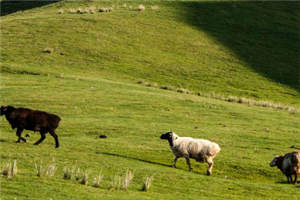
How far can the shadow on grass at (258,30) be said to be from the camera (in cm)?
6700

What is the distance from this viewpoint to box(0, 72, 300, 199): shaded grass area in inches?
783

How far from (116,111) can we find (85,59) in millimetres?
23131

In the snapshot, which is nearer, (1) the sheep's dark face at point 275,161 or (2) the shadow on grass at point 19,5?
(1) the sheep's dark face at point 275,161

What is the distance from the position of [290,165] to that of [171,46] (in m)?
47.7

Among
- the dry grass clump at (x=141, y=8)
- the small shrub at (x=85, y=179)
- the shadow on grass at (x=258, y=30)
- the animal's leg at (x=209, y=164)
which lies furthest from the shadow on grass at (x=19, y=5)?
the small shrub at (x=85, y=179)

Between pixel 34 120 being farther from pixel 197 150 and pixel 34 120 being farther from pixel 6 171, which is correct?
pixel 197 150

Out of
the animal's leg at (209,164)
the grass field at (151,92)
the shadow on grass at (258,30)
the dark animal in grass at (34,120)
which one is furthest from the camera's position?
the shadow on grass at (258,30)

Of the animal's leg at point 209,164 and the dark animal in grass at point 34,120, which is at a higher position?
the dark animal in grass at point 34,120

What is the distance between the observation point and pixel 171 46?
69500 mm

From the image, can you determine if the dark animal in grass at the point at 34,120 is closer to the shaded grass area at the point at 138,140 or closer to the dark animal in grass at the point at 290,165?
the shaded grass area at the point at 138,140

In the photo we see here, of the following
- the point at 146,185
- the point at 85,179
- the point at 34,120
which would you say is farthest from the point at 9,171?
the point at 34,120

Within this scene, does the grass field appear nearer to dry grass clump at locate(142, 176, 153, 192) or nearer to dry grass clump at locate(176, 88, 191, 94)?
dry grass clump at locate(142, 176, 153, 192)

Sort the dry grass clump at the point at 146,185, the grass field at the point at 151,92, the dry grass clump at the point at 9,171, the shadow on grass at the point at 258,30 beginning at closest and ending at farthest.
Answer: the dry grass clump at the point at 9,171 → the dry grass clump at the point at 146,185 → the grass field at the point at 151,92 → the shadow on grass at the point at 258,30

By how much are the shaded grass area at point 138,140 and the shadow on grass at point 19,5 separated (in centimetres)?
5358
